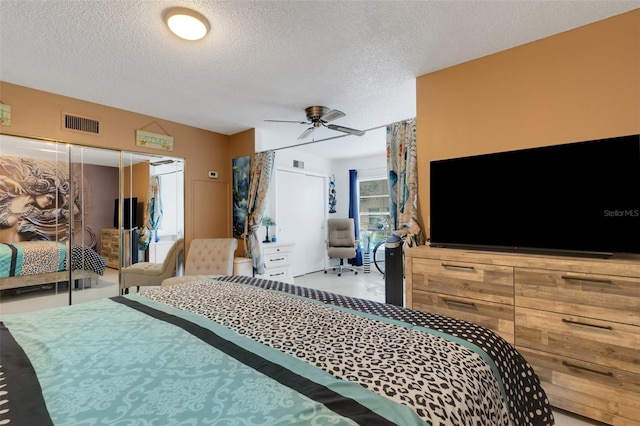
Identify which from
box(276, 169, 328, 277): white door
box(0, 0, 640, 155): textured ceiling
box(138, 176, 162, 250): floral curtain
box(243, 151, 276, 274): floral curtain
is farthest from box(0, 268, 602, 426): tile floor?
box(0, 0, 640, 155): textured ceiling

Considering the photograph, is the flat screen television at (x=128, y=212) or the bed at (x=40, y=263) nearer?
the bed at (x=40, y=263)

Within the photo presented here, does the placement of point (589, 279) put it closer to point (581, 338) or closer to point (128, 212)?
point (581, 338)

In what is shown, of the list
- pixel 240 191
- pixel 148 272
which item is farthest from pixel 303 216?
pixel 148 272

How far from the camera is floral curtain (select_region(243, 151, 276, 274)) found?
164 inches

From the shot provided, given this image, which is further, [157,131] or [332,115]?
[157,131]

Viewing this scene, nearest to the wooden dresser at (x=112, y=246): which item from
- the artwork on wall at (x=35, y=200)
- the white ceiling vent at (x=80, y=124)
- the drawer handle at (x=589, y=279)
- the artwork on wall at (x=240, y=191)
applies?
the artwork on wall at (x=35, y=200)

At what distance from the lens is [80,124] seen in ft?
10.3

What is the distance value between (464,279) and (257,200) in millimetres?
2938

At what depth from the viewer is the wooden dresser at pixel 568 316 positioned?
1.58m

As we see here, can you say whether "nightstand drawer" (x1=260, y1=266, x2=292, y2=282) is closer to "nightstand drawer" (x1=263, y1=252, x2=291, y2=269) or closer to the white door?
"nightstand drawer" (x1=263, y1=252, x2=291, y2=269)

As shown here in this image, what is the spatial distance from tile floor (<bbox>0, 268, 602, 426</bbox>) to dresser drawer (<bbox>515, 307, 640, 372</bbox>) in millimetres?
439

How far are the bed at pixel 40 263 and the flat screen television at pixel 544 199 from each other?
370 centimetres

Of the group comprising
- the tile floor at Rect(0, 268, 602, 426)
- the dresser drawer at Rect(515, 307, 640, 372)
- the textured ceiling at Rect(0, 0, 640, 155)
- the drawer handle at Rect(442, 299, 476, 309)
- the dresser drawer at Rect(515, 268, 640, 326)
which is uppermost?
the textured ceiling at Rect(0, 0, 640, 155)

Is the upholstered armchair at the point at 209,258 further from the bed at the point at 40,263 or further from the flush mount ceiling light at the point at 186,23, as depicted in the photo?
the flush mount ceiling light at the point at 186,23
